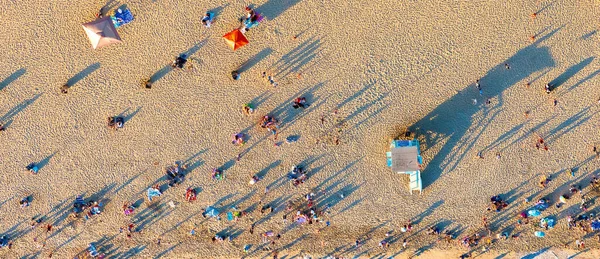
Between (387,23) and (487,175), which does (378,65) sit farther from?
(487,175)

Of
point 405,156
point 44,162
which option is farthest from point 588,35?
point 44,162

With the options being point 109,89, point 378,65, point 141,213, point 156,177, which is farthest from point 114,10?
point 378,65

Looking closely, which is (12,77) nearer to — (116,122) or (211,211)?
(116,122)

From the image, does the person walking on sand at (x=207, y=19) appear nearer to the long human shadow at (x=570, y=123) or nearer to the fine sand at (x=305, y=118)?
the fine sand at (x=305, y=118)

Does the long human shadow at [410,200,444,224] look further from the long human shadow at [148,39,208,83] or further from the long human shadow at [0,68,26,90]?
the long human shadow at [0,68,26,90]

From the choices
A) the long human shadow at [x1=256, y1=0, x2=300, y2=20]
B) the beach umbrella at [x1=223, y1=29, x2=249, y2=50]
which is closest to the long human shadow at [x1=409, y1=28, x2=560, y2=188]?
the long human shadow at [x1=256, y1=0, x2=300, y2=20]
